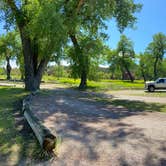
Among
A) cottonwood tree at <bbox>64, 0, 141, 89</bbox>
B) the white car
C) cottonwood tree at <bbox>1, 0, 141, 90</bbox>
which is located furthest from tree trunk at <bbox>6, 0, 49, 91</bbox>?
the white car

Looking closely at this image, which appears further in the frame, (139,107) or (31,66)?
(31,66)

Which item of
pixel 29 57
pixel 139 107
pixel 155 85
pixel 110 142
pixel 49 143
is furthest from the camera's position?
pixel 155 85

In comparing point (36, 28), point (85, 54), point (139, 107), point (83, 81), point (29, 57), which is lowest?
point (139, 107)

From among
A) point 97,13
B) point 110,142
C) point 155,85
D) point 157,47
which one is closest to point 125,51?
point 157,47

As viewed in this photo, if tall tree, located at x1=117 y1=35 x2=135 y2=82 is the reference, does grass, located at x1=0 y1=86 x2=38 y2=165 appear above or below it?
below

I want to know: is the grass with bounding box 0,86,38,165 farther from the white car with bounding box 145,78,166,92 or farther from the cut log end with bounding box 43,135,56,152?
the white car with bounding box 145,78,166,92

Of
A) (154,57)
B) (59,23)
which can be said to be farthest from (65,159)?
(154,57)

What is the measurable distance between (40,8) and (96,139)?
51.9 ft

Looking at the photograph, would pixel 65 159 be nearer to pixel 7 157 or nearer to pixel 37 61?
pixel 7 157

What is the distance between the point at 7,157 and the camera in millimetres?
6457

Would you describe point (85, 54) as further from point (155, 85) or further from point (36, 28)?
point (36, 28)

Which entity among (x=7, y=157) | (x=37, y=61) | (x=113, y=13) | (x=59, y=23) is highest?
(x=113, y=13)

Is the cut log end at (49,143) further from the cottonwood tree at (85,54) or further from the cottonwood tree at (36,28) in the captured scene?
the cottonwood tree at (85,54)

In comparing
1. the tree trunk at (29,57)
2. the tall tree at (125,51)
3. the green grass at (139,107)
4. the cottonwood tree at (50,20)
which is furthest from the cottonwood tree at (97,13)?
the tall tree at (125,51)
